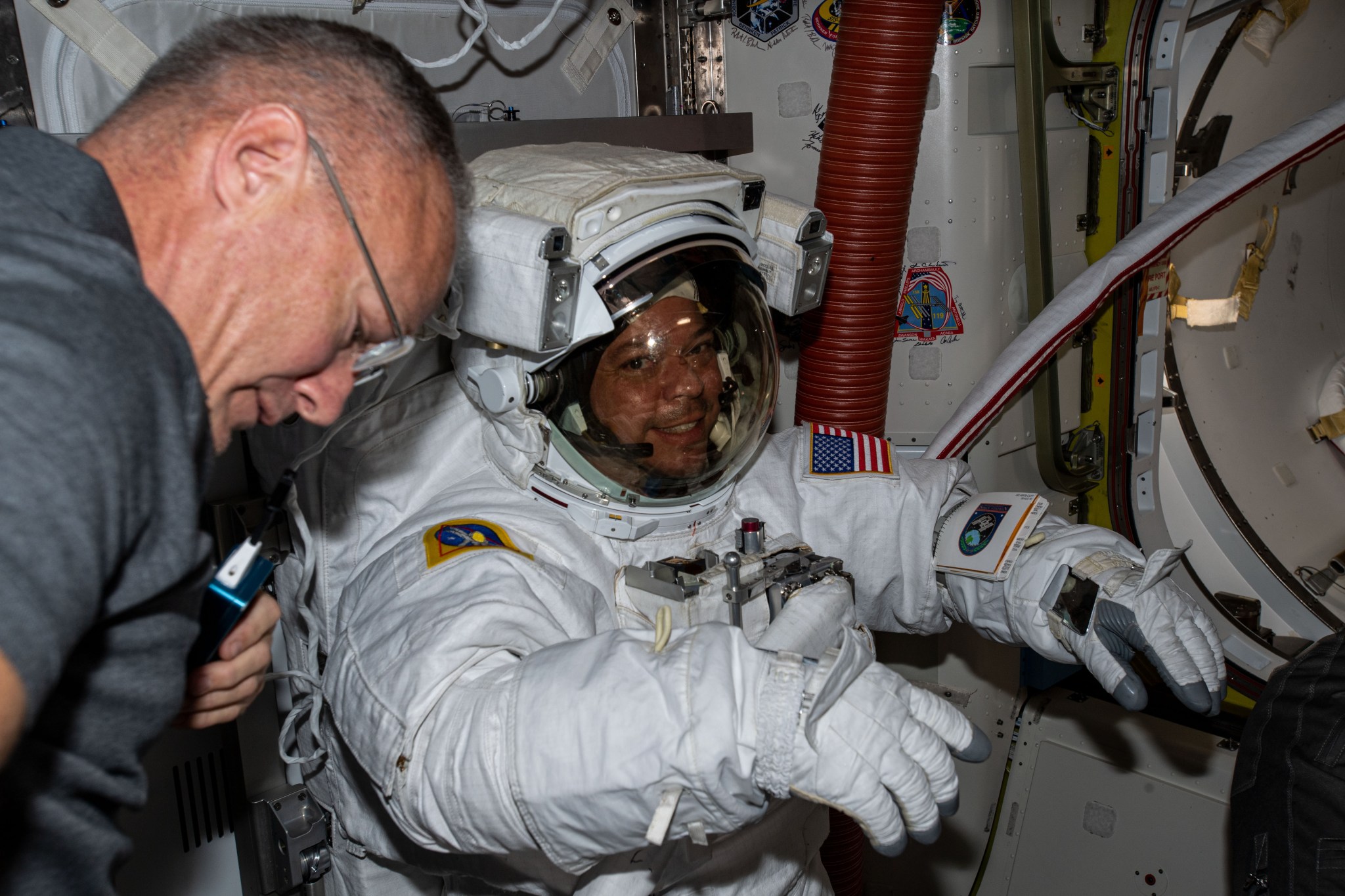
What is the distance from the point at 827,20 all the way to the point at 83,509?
7.17ft

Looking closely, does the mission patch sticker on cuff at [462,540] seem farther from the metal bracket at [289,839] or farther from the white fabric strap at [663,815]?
the metal bracket at [289,839]

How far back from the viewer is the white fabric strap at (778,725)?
1161mm

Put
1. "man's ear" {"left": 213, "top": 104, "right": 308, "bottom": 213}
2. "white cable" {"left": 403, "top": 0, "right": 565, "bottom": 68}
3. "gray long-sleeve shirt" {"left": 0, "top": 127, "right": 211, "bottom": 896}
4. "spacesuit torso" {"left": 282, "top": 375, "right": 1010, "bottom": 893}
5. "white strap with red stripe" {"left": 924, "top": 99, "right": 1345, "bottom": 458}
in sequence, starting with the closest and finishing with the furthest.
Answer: "gray long-sleeve shirt" {"left": 0, "top": 127, "right": 211, "bottom": 896}, "man's ear" {"left": 213, "top": 104, "right": 308, "bottom": 213}, "spacesuit torso" {"left": 282, "top": 375, "right": 1010, "bottom": 893}, "white cable" {"left": 403, "top": 0, "right": 565, "bottom": 68}, "white strap with red stripe" {"left": 924, "top": 99, "right": 1345, "bottom": 458}

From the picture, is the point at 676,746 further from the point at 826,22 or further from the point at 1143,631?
the point at 826,22

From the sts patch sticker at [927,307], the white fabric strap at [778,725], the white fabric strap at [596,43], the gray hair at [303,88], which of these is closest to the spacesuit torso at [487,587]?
the white fabric strap at [778,725]

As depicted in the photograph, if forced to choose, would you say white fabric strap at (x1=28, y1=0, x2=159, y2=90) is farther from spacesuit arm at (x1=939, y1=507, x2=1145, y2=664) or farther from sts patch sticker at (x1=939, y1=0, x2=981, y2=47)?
spacesuit arm at (x1=939, y1=507, x2=1145, y2=664)

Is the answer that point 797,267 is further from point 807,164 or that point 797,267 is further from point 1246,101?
point 1246,101

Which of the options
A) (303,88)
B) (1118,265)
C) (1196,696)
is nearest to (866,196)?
(1118,265)

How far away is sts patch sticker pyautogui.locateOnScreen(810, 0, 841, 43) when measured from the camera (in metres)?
2.34

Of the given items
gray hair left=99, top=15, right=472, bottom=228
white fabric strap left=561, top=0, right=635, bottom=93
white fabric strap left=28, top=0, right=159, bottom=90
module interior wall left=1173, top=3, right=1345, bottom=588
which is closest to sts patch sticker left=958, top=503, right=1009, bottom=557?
gray hair left=99, top=15, right=472, bottom=228

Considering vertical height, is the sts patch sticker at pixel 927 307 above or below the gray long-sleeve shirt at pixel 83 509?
below

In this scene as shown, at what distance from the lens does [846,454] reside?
6.60 ft

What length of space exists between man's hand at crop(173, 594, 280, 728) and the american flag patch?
3.59 ft

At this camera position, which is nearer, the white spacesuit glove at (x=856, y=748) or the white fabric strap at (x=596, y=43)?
the white spacesuit glove at (x=856, y=748)
